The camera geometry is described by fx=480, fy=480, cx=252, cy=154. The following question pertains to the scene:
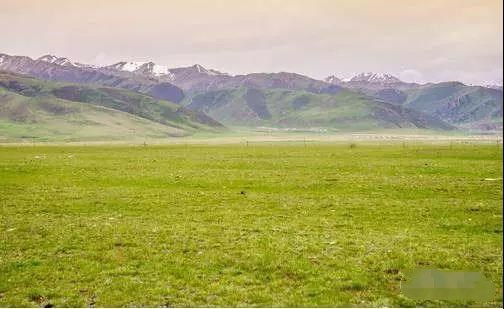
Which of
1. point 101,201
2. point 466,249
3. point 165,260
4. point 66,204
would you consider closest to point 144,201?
point 101,201

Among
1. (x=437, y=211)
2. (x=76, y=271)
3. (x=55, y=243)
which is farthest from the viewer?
(x=437, y=211)

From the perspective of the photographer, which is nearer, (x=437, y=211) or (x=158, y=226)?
(x=158, y=226)

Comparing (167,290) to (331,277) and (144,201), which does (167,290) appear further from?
(144,201)

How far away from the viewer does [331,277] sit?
58.4ft

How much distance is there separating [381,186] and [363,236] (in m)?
19.8

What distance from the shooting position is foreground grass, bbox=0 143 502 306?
16688mm

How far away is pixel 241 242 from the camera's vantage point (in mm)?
23109

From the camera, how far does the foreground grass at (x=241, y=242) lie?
16.7 m

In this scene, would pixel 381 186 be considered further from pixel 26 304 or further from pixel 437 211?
pixel 26 304

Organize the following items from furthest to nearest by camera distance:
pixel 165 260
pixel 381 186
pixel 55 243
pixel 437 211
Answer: pixel 381 186
pixel 437 211
pixel 55 243
pixel 165 260

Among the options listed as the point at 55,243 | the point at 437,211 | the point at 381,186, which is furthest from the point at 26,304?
the point at 381,186

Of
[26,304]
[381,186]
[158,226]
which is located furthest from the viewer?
[381,186]

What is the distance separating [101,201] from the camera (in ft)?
119

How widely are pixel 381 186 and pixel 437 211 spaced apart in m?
12.1
